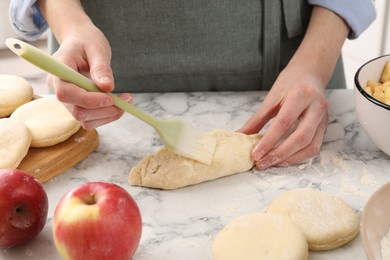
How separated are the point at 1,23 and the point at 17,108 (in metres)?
1.50

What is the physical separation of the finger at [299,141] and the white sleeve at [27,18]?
0.59 metres

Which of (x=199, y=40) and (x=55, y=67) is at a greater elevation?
(x=55, y=67)

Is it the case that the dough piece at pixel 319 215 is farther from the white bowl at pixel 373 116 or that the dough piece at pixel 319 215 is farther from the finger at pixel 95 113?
the finger at pixel 95 113

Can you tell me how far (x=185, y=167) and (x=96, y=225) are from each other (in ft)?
0.84

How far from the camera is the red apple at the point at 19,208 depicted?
2.54 ft

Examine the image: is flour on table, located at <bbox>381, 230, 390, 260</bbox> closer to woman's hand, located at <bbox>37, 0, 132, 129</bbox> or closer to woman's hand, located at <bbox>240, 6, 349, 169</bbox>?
woman's hand, located at <bbox>240, 6, 349, 169</bbox>

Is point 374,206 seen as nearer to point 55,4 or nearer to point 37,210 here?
point 37,210

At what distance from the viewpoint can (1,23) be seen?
8.05 feet

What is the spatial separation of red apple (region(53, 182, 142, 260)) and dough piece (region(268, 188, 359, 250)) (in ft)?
0.75

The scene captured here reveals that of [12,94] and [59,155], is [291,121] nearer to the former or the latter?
[59,155]

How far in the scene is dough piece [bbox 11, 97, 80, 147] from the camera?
39.3 inches

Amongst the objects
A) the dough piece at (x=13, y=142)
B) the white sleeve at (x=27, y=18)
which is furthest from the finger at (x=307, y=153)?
the white sleeve at (x=27, y=18)

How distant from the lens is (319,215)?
82 cm

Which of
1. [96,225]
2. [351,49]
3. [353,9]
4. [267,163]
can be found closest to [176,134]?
[267,163]
